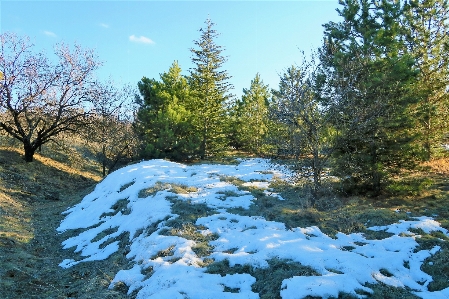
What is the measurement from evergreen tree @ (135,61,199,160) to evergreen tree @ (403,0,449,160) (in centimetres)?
1356

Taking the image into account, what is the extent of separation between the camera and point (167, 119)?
2061 cm

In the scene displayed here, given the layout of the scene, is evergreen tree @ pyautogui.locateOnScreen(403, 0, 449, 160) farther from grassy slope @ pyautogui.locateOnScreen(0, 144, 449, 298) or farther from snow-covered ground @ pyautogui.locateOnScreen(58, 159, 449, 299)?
snow-covered ground @ pyautogui.locateOnScreen(58, 159, 449, 299)

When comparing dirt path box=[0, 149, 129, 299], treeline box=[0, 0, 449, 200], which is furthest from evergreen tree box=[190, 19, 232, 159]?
dirt path box=[0, 149, 129, 299]

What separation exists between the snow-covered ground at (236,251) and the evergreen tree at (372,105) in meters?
3.06

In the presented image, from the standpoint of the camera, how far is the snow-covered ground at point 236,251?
5.23 meters

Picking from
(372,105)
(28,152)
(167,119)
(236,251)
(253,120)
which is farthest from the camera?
(253,120)

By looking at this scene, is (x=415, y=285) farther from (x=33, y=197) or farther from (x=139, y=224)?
(x=33, y=197)

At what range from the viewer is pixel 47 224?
1151 centimetres

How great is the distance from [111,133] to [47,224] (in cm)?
1197

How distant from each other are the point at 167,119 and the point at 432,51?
15197 mm

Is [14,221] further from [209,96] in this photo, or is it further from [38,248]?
[209,96]

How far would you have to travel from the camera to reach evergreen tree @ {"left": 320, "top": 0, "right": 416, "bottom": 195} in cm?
1048

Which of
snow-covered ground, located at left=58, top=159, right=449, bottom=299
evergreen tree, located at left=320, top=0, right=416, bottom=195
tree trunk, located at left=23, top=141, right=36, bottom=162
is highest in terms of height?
evergreen tree, located at left=320, top=0, right=416, bottom=195

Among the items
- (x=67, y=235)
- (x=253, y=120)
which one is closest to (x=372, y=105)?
(x=67, y=235)
